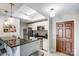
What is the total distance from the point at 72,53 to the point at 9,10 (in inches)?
50.3

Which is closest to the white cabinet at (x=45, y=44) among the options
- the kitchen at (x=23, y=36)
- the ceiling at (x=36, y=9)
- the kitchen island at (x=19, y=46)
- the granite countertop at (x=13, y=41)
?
the kitchen at (x=23, y=36)

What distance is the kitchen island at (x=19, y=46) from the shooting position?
1.59 meters

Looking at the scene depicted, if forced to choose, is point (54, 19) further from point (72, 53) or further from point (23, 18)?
point (72, 53)

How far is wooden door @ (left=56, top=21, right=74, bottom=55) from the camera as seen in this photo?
1.59 metres

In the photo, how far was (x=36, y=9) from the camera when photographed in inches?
64.1

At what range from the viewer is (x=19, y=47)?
5.34 ft

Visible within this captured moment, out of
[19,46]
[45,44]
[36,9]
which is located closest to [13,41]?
[19,46]

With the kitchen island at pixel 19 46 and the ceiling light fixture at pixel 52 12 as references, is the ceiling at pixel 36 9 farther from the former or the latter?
the kitchen island at pixel 19 46

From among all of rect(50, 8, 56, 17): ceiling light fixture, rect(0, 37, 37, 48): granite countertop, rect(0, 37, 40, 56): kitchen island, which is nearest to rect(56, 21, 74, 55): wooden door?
rect(50, 8, 56, 17): ceiling light fixture

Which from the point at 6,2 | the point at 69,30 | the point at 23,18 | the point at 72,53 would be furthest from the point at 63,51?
the point at 6,2

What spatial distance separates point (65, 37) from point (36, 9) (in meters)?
0.69

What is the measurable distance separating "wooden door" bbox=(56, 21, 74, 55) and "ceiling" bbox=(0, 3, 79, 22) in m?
0.22

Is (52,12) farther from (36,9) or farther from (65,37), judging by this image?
(65,37)

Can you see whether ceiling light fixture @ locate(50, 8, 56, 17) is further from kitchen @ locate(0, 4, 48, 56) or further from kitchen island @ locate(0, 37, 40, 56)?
kitchen island @ locate(0, 37, 40, 56)
